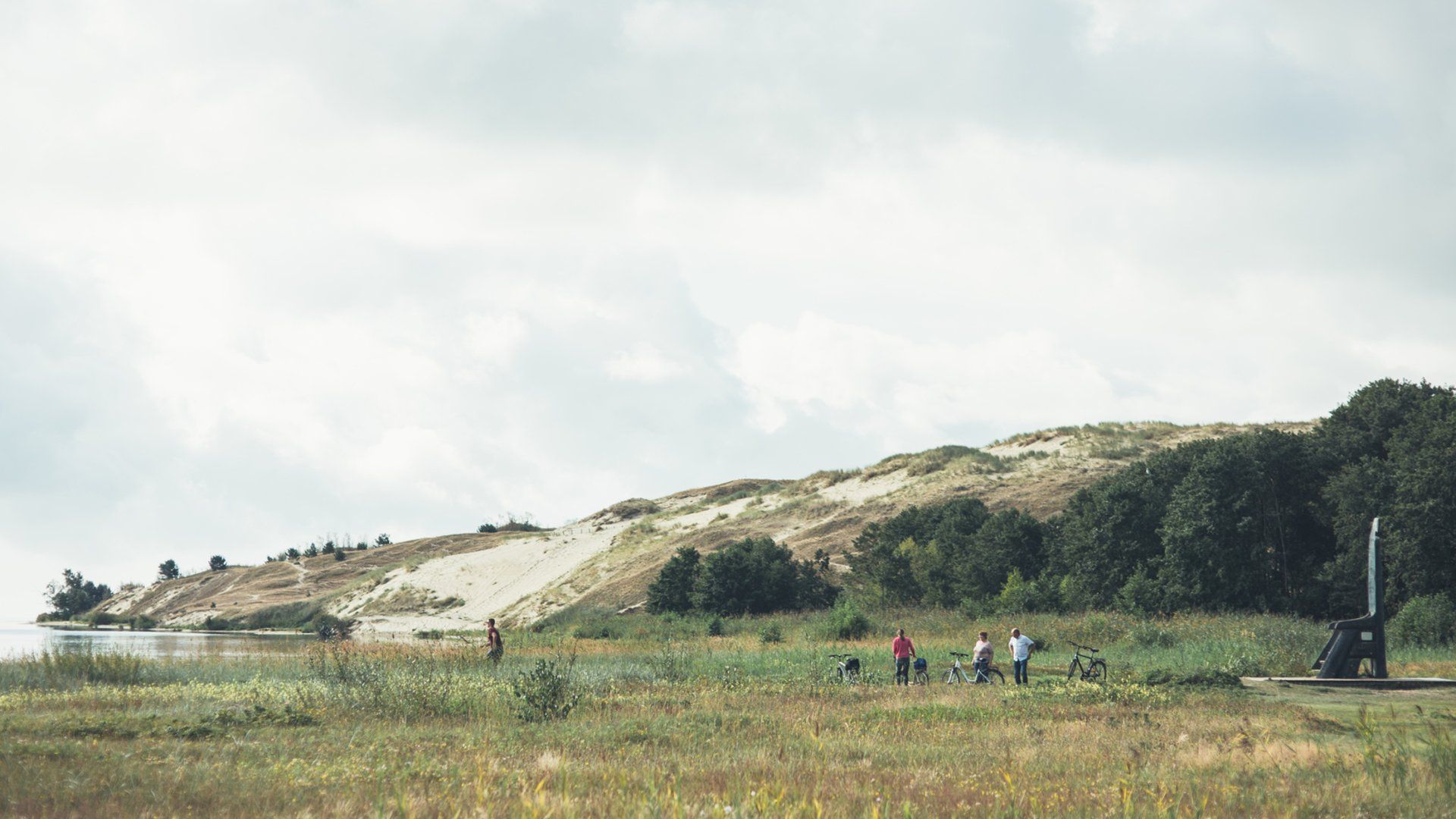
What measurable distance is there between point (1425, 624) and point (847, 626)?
22.3 meters

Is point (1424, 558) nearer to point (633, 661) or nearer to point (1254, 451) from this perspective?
point (1254, 451)

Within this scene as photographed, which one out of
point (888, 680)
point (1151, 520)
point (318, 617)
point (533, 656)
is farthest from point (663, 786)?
point (318, 617)

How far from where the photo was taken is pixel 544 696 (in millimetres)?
18109

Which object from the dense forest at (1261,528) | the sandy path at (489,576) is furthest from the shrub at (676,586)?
the sandy path at (489,576)

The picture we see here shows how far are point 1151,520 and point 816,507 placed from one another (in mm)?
43743

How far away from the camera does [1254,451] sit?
47.5 metres

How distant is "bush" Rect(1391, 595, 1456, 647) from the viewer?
33.6 metres

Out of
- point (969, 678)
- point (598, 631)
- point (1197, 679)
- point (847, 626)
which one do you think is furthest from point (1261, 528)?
point (598, 631)

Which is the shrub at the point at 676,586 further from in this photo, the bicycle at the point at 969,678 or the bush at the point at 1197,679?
the bush at the point at 1197,679

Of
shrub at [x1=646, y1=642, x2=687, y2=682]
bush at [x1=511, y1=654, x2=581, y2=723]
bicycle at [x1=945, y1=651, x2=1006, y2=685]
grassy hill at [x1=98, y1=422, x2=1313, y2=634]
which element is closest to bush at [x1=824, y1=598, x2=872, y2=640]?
bicycle at [x1=945, y1=651, x2=1006, y2=685]

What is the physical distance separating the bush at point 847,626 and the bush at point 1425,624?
68.5 feet

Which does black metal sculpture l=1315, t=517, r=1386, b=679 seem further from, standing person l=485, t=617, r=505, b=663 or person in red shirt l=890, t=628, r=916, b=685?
standing person l=485, t=617, r=505, b=663

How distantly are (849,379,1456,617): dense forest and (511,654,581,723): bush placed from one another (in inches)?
1331

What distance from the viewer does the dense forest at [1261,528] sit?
38.6 metres
